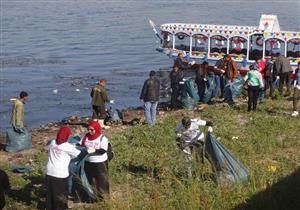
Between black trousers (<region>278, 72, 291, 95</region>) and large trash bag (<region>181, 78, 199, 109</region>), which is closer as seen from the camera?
large trash bag (<region>181, 78, 199, 109</region>)

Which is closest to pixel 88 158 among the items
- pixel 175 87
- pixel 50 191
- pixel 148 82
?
pixel 50 191

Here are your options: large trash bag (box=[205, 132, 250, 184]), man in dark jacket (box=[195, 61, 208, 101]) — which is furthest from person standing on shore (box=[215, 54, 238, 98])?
large trash bag (box=[205, 132, 250, 184])

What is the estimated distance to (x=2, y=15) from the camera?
60062 millimetres

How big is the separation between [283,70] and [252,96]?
→ 101 inches

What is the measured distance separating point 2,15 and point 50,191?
181 ft

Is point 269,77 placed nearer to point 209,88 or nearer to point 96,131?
point 209,88

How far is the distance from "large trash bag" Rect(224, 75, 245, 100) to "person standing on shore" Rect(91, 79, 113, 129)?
4810mm

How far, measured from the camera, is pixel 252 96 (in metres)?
15.7

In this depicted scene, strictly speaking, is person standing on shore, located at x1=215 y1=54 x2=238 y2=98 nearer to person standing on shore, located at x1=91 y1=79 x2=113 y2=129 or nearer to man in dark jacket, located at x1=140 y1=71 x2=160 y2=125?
man in dark jacket, located at x1=140 y1=71 x2=160 y2=125

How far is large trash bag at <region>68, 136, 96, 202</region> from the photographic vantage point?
874 centimetres

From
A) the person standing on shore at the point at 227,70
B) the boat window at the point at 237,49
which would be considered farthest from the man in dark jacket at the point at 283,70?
the boat window at the point at 237,49

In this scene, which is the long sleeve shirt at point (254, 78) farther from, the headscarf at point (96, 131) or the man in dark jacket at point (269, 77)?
the headscarf at point (96, 131)

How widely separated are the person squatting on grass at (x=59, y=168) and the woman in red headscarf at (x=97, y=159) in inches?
15.3

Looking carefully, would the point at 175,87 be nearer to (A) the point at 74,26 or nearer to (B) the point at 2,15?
(A) the point at 74,26
